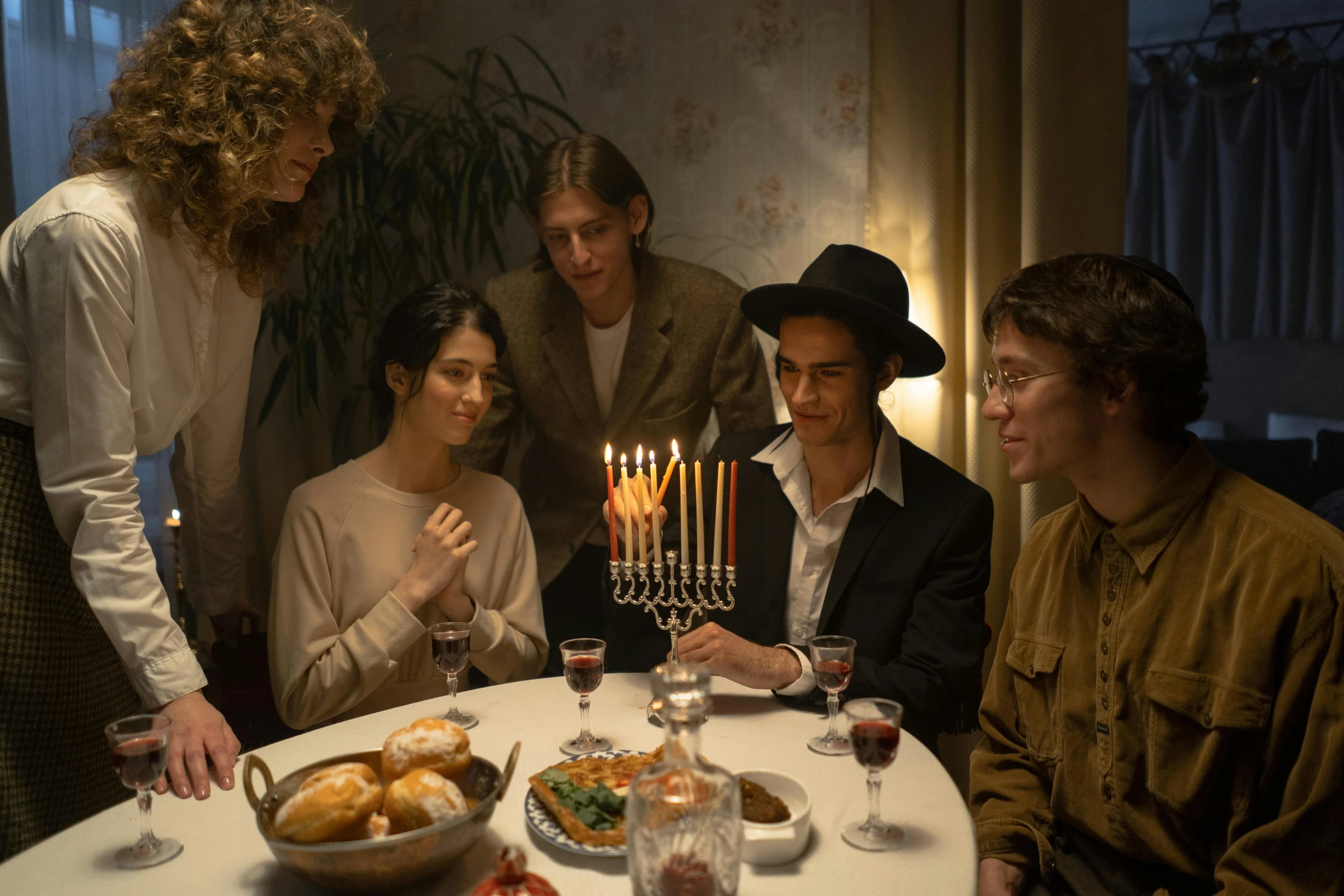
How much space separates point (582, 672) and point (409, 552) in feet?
2.72

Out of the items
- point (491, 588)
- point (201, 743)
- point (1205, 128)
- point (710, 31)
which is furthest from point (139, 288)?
point (1205, 128)

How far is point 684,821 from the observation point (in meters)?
1.02

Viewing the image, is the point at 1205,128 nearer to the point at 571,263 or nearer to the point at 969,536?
the point at 969,536

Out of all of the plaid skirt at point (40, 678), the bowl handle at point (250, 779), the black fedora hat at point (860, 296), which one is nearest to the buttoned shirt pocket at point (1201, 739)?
the black fedora hat at point (860, 296)

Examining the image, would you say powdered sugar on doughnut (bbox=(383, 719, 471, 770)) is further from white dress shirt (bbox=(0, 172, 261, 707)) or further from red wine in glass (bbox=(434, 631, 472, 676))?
white dress shirt (bbox=(0, 172, 261, 707))

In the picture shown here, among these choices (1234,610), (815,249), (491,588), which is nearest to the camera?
(1234,610)

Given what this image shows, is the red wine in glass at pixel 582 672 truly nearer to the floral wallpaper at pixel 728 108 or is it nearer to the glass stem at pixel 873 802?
the glass stem at pixel 873 802

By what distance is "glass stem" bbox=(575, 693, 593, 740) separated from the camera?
1643 mm

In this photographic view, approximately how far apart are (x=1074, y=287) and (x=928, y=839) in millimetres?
978

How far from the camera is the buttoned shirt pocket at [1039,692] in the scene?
1.68 m

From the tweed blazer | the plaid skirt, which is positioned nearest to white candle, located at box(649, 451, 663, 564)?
the plaid skirt

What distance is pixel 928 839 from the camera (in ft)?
4.30

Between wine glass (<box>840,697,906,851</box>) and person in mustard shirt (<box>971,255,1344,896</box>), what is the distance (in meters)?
0.37

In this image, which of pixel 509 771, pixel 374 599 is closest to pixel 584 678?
pixel 509 771
